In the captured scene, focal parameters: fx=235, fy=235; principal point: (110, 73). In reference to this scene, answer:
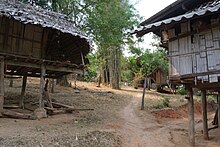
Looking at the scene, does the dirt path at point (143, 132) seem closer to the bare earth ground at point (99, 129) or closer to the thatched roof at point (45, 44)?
the bare earth ground at point (99, 129)

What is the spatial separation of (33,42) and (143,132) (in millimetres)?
7358

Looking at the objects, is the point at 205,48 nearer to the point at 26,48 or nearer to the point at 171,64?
the point at 171,64

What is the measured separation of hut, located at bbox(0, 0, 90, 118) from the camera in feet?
35.9

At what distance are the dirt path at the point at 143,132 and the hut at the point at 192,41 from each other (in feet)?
5.14

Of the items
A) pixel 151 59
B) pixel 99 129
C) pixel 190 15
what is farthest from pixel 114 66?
pixel 190 15

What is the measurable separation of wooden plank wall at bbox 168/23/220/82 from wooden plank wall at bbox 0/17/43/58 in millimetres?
6989

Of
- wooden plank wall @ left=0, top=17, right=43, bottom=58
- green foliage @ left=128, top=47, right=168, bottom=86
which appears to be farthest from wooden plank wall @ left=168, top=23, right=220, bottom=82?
green foliage @ left=128, top=47, right=168, bottom=86

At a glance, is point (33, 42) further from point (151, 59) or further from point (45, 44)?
point (151, 59)

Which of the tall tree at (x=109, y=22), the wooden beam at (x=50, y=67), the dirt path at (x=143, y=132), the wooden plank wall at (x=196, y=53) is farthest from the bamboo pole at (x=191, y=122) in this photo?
the tall tree at (x=109, y=22)

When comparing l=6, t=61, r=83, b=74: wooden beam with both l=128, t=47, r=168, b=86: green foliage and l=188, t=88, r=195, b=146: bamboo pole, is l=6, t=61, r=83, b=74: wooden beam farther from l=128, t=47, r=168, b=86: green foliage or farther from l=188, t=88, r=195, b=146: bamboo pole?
l=128, t=47, r=168, b=86: green foliage

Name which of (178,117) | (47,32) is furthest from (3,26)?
(178,117)

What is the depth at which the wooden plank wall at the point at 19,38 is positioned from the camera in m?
11.5

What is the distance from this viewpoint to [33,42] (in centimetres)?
1240

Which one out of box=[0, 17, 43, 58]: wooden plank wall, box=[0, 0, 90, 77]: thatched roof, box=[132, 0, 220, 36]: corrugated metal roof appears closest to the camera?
box=[132, 0, 220, 36]: corrugated metal roof
